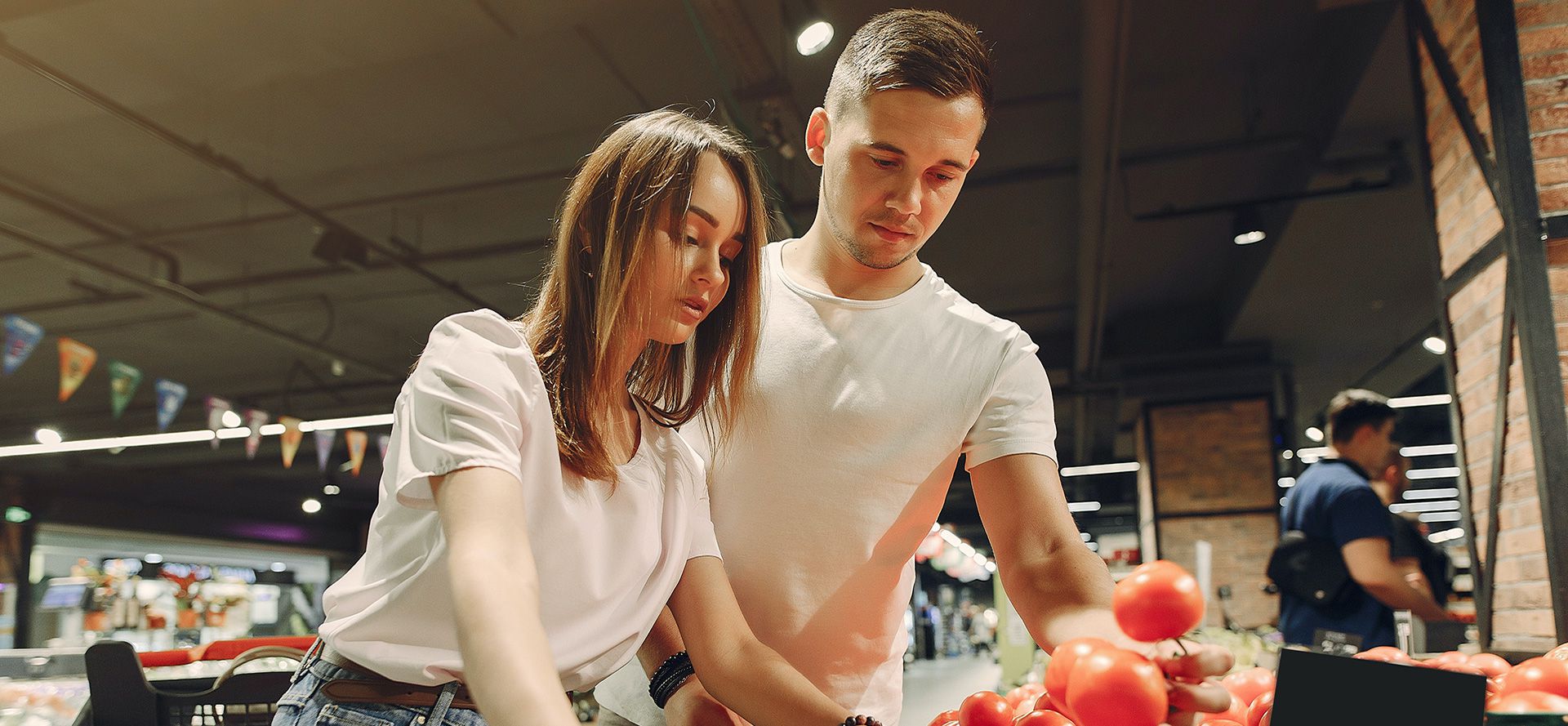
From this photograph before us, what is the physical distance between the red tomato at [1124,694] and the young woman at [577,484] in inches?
15.7

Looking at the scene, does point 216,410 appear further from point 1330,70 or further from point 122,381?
point 1330,70

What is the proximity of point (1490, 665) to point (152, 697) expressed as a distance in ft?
5.88

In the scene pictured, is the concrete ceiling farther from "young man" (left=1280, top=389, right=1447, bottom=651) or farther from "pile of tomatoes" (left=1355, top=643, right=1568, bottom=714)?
"pile of tomatoes" (left=1355, top=643, right=1568, bottom=714)

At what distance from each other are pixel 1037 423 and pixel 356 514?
24.1 m

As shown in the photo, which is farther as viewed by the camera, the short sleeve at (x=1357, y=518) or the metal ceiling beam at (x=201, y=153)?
the metal ceiling beam at (x=201, y=153)

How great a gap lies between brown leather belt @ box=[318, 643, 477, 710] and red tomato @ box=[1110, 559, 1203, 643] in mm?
651

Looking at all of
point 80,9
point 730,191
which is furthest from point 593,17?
point 730,191

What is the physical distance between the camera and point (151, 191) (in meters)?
8.06

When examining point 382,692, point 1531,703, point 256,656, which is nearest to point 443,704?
point 382,692

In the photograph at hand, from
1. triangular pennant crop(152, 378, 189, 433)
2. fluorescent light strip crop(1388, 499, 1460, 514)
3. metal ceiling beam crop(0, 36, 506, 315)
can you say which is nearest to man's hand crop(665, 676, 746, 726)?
metal ceiling beam crop(0, 36, 506, 315)

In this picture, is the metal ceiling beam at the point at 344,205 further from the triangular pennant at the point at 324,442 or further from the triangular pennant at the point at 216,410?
the triangular pennant at the point at 324,442

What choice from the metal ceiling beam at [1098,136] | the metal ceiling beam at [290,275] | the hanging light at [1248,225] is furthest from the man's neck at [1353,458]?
the metal ceiling beam at [290,275]

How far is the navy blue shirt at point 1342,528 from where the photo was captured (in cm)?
381

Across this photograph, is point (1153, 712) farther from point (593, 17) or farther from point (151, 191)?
point (151, 191)
